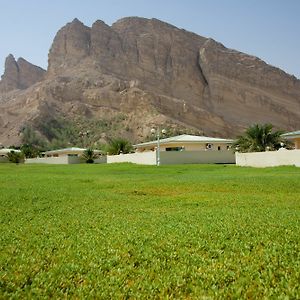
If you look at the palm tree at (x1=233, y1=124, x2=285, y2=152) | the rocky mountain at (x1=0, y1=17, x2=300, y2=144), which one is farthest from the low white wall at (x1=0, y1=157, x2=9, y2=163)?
the palm tree at (x1=233, y1=124, x2=285, y2=152)

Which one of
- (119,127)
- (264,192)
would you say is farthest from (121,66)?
(264,192)

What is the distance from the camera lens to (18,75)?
5591 inches

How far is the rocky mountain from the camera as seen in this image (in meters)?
90.9

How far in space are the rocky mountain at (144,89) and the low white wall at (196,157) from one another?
4274cm

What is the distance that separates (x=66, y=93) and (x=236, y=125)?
44722 mm

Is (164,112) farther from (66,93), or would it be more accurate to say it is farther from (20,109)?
(20,109)

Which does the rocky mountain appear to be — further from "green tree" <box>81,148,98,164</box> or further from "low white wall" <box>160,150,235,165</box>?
"low white wall" <box>160,150,235,165</box>

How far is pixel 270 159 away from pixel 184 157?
12472mm

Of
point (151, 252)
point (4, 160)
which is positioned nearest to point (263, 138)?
point (151, 252)

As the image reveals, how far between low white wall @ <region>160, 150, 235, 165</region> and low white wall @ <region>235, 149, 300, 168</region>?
7560 millimetres

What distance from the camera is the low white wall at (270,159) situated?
1120 inches

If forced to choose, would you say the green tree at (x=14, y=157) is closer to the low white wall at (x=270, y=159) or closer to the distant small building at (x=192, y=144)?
the distant small building at (x=192, y=144)

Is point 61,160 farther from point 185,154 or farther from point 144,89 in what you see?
point 144,89

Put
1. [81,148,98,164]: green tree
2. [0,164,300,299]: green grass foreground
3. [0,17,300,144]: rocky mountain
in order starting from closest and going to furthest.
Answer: [0,164,300,299]: green grass foreground → [81,148,98,164]: green tree → [0,17,300,144]: rocky mountain
